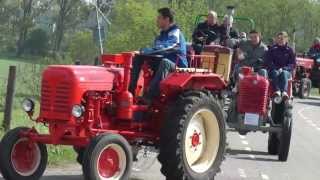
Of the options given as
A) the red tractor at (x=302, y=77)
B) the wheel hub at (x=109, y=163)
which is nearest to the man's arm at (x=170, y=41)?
the wheel hub at (x=109, y=163)

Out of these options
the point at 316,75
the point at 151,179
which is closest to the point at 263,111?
the point at 151,179

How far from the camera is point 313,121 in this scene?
2098 cm

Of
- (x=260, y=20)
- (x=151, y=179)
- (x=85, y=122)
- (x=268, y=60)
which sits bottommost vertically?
(x=151, y=179)

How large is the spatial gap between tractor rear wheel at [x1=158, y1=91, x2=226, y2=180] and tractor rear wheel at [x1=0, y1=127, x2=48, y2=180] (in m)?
1.36

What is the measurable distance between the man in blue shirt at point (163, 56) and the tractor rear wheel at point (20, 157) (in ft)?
4.27

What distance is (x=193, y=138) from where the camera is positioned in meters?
9.07

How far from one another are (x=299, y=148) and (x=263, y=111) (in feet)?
6.94

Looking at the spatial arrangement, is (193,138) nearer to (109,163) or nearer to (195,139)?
(195,139)

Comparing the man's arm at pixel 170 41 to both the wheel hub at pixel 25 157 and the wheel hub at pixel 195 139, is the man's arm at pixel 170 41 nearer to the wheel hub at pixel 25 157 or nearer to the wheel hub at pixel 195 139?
the wheel hub at pixel 195 139

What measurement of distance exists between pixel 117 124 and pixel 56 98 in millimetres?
883

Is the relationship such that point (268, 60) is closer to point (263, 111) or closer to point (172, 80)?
point (263, 111)

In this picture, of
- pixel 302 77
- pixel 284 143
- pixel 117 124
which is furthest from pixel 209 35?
pixel 302 77

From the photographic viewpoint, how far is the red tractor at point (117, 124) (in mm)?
8008

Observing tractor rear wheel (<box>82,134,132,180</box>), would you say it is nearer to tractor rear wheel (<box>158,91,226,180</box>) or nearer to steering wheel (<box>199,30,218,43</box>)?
tractor rear wheel (<box>158,91,226,180</box>)
